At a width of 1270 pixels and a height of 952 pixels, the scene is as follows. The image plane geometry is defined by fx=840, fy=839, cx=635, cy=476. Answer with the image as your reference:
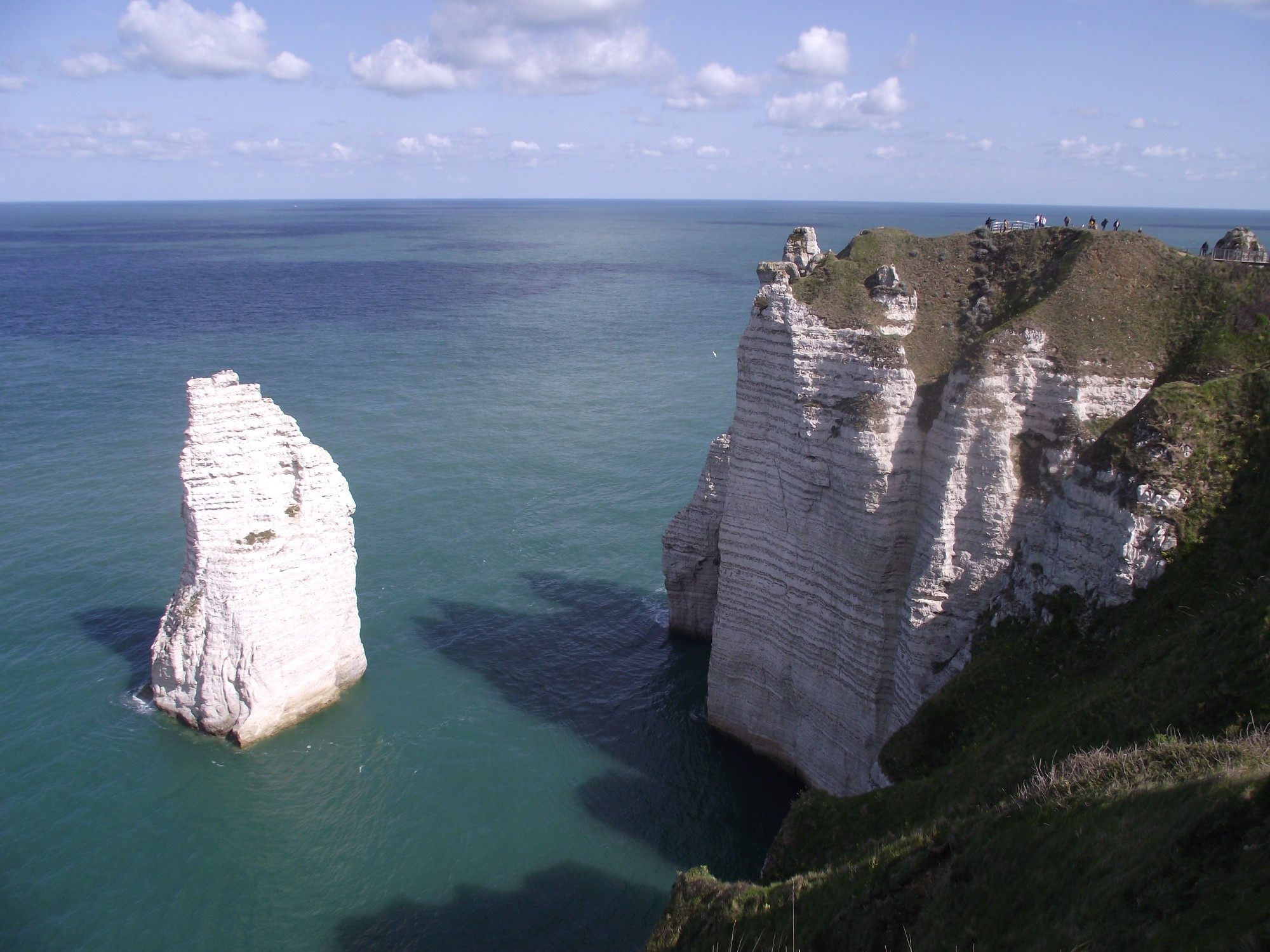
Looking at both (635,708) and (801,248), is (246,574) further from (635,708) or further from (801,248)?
(801,248)

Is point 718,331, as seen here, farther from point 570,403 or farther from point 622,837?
point 622,837

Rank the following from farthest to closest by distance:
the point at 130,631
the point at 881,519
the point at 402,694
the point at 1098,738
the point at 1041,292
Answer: the point at 130,631 → the point at 402,694 → the point at 1041,292 → the point at 881,519 → the point at 1098,738

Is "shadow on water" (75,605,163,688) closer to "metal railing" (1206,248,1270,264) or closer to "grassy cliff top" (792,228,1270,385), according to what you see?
"grassy cliff top" (792,228,1270,385)

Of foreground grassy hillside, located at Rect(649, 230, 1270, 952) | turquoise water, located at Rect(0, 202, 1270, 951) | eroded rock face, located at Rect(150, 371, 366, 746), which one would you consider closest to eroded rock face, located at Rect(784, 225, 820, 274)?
foreground grassy hillside, located at Rect(649, 230, 1270, 952)

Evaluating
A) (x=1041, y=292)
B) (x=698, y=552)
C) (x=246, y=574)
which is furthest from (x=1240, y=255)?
(x=246, y=574)

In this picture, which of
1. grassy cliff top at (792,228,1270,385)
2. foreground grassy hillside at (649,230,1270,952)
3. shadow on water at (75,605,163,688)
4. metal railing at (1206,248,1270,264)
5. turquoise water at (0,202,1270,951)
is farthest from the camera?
shadow on water at (75,605,163,688)

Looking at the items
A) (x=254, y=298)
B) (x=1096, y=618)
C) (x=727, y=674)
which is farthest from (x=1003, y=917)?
(x=254, y=298)
